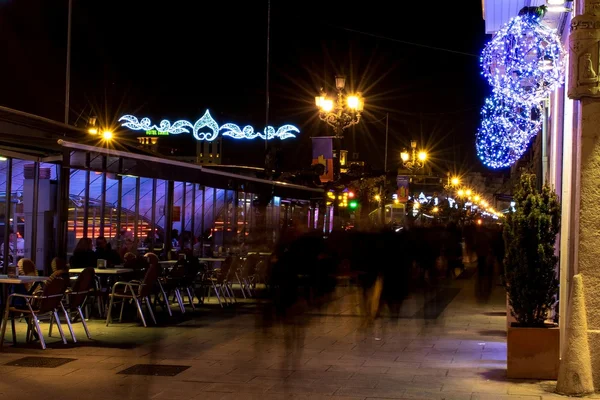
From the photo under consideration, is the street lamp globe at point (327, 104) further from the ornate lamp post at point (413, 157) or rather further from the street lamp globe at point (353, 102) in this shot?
the ornate lamp post at point (413, 157)

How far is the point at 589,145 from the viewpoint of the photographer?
7.75 metres

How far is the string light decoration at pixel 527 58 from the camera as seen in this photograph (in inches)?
340

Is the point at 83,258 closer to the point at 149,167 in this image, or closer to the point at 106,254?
the point at 106,254

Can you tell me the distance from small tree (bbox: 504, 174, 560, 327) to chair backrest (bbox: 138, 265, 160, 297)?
6379 mm

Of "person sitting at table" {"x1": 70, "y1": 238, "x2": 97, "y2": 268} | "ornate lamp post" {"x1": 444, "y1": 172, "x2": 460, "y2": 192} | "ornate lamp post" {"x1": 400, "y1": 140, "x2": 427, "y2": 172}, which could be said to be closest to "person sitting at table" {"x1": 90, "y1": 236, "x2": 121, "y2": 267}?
"person sitting at table" {"x1": 70, "y1": 238, "x2": 97, "y2": 268}

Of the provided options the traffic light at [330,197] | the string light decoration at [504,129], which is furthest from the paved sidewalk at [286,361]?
the traffic light at [330,197]

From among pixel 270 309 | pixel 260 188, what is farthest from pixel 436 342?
pixel 260 188

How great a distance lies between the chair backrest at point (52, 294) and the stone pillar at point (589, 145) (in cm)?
678

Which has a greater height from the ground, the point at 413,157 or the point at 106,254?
the point at 413,157

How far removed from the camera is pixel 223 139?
3794 cm

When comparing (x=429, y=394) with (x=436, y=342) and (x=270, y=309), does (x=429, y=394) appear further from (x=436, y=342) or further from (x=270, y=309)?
(x=270, y=309)

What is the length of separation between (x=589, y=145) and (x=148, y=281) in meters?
7.80

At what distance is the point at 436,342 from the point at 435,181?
35.8 meters

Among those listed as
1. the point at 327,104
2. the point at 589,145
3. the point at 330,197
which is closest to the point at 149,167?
the point at 327,104
